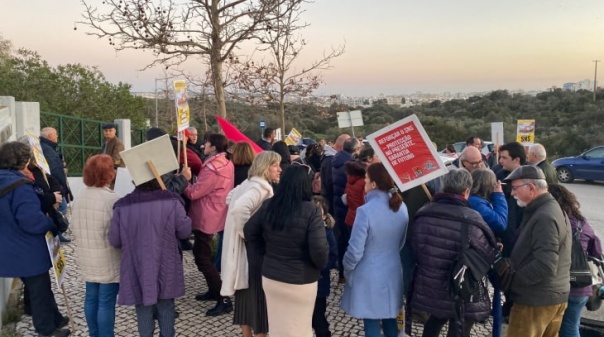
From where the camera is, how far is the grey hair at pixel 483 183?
4004 mm

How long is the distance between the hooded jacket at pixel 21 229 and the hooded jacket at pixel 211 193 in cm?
138

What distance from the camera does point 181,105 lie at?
499cm

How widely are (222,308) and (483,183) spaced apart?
2948 millimetres

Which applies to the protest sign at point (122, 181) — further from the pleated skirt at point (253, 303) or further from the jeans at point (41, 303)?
the pleated skirt at point (253, 303)

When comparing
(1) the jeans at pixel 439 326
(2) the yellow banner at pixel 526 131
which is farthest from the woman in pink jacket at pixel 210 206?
(2) the yellow banner at pixel 526 131

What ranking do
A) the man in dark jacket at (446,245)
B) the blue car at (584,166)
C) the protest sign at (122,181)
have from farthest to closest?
the blue car at (584,166), the protest sign at (122,181), the man in dark jacket at (446,245)

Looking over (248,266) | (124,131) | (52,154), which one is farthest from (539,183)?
(124,131)

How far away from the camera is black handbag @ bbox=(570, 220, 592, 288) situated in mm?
3613

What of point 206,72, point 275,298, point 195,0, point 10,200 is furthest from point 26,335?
point 206,72

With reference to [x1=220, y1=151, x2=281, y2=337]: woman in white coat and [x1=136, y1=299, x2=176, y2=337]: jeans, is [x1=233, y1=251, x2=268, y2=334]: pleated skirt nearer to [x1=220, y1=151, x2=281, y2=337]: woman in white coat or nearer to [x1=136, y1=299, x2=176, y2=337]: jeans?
[x1=220, y1=151, x2=281, y2=337]: woman in white coat

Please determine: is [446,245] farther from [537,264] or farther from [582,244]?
[582,244]

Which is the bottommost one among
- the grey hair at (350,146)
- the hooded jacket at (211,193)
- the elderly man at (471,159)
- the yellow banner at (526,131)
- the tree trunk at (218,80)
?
the hooded jacket at (211,193)

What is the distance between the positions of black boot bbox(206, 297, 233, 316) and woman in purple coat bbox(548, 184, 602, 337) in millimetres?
3183

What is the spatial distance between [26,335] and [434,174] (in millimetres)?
4093
